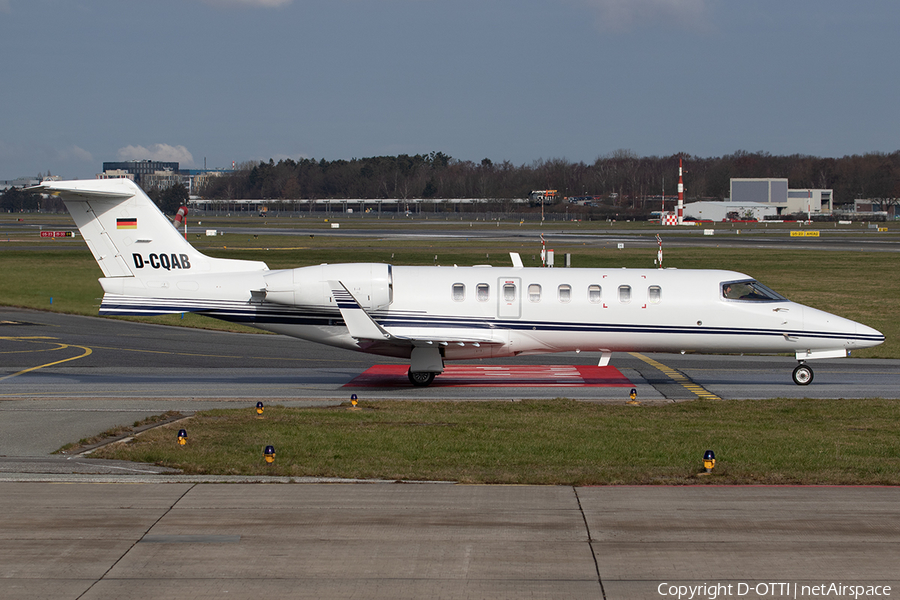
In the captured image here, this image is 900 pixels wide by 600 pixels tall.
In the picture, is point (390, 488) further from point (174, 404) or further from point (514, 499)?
point (174, 404)

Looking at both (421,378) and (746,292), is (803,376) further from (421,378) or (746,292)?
(421,378)

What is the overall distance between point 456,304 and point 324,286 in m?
3.58

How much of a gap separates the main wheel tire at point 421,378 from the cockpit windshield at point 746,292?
27.3 ft

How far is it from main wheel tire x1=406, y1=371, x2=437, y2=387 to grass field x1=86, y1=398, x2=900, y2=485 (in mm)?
3538

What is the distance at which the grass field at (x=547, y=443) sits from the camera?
13462mm

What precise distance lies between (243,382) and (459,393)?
20.5 ft

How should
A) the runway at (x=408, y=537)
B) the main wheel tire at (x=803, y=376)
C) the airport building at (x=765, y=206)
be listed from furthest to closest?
the airport building at (x=765, y=206)
the main wheel tire at (x=803, y=376)
the runway at (x=408, y=537)

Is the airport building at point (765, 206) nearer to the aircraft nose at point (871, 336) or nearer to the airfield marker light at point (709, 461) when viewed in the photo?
the aircraft nose at point (871, 336)

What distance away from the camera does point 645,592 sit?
29.7 feet

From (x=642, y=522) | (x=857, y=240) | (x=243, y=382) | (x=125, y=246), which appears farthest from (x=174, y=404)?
(x=857, y=240)

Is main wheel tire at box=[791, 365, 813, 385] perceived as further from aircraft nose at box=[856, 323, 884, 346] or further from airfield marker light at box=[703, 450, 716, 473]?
airfield marker light at box=[703, 450, 716, 473]

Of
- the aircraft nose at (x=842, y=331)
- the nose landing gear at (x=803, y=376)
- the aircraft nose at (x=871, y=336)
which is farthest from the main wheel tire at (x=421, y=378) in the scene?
the aircraft nose at (x=871, y=336)

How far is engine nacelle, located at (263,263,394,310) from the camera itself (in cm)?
2269

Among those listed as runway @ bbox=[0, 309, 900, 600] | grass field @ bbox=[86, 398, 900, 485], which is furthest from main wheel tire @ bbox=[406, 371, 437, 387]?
runway @ bbox=[0, 309, 900, 600]
